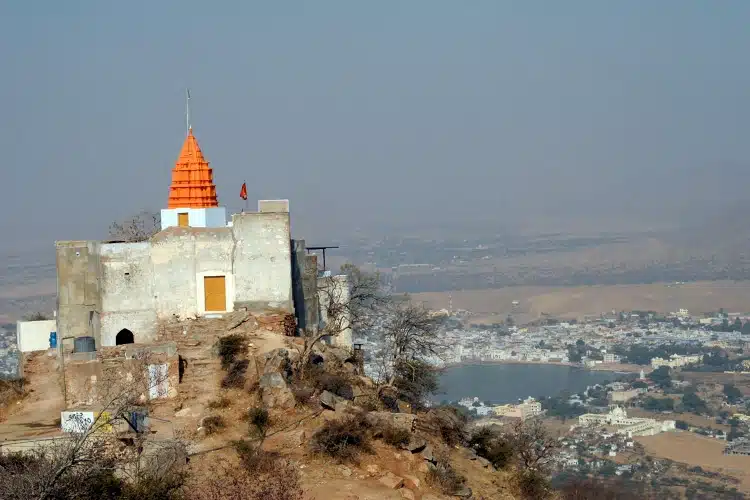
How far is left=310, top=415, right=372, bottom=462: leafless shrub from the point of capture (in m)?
21.4

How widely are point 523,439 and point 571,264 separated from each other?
13934cm

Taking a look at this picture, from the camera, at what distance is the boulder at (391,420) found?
73.9ft

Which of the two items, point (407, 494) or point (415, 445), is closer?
point (407, 494)

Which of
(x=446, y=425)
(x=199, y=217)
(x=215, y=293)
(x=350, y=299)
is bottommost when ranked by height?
(x=446, y=425)

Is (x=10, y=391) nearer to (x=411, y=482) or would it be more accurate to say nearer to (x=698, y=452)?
(x=411, y=482)

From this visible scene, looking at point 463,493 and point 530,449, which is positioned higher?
point 463,493

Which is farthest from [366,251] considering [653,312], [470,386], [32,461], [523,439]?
[32,461]

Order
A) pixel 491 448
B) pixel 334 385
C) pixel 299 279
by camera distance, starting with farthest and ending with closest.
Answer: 1. pixel 299 279
2. pixel 491 448
3. pixel 334 385

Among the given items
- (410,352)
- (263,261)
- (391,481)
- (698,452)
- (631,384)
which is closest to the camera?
(391,481)

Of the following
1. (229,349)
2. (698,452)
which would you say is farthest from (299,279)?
(698,452)

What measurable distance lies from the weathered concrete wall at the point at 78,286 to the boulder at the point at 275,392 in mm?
6191

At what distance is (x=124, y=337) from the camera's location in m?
28.2

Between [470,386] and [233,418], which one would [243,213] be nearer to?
[233,418]

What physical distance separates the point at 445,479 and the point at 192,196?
510 inches
